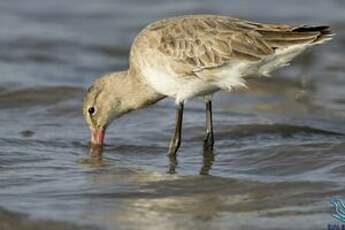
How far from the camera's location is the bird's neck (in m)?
10.4

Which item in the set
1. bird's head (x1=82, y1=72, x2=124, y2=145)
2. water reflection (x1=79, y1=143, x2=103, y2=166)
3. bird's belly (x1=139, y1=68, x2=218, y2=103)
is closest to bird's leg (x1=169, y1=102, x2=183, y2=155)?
bird's belly (x1=139, y1=68, x2=218, y2=103)

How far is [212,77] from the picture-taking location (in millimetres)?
9812

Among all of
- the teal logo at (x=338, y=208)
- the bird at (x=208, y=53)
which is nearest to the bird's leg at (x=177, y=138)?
the bird at (x=208, y=53)

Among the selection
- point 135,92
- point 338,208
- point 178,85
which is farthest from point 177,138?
point 338,208

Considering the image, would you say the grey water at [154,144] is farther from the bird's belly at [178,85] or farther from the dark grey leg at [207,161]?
the bird's belly at [178,85]

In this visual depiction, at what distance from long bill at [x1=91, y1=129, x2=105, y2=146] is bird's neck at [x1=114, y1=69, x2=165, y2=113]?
1.09ft

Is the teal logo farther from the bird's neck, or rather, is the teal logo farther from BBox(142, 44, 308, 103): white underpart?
the bird's neck

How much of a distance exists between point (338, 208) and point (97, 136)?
3266mm

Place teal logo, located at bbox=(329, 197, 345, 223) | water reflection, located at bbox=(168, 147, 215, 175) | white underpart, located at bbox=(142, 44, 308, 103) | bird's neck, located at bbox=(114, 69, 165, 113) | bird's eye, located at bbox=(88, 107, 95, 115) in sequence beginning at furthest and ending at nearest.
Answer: bird's eye, located at bbox=(88, 107, 95, 115), bird's neck, located at bbox=(114, 69, 165, 113), white underpart, located at bbox=(142, 44, 308, 103), water reflection, located at bbox=(168, 147, 215, 175), teal logo, located at bbox=(329, 197, 345, 223)

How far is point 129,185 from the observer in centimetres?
884

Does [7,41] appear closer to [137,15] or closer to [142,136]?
[137,15]

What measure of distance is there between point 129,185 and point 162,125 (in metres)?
2.66

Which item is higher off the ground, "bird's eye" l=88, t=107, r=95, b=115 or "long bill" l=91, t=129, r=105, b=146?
"bird's eye" l=88, t=107, r=95, b=115

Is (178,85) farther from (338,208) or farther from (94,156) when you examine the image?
(338,208)
